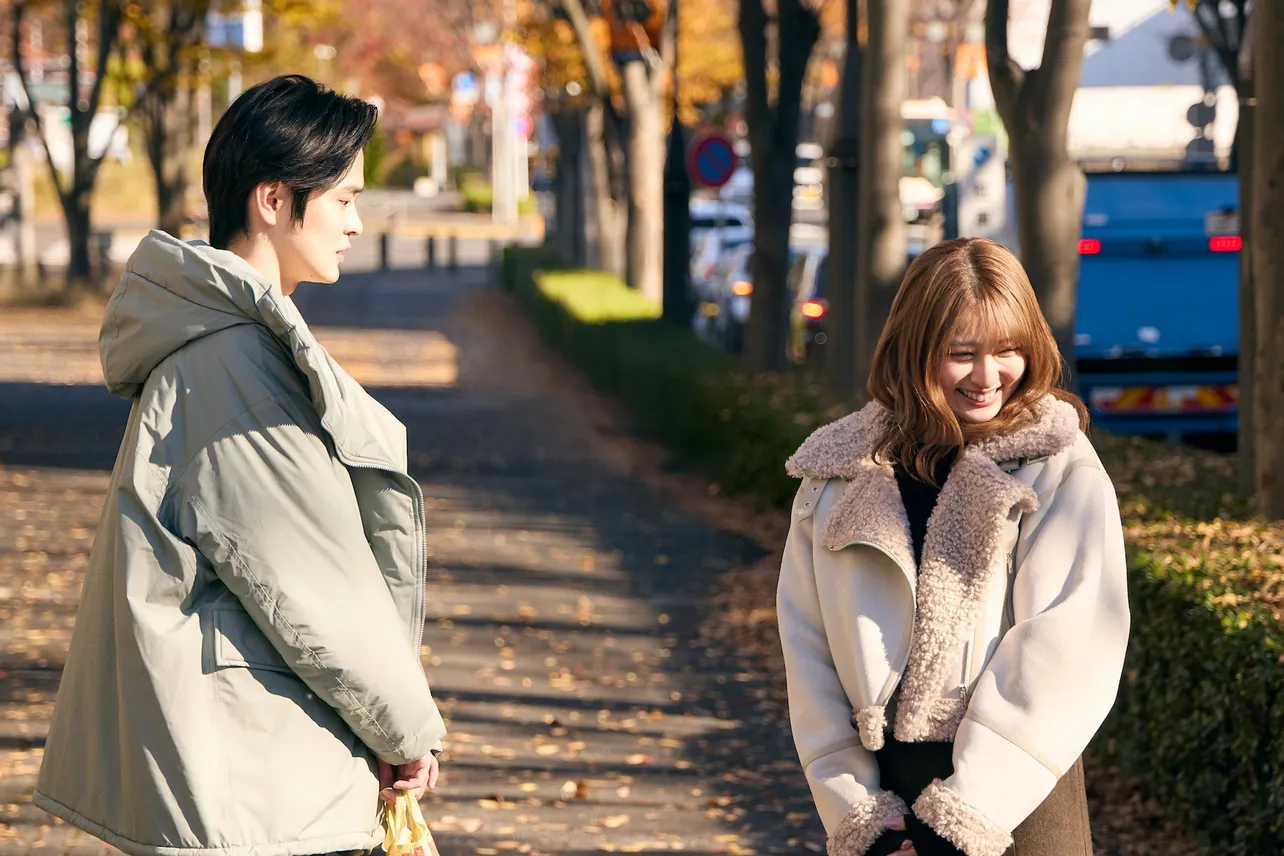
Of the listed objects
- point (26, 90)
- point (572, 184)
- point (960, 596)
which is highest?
point (26, 90)

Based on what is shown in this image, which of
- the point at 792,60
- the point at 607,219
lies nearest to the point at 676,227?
the point at 792,60

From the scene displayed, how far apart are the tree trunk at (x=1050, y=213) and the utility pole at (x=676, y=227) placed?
35.3ft

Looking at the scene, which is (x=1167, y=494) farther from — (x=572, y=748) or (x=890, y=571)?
(x=890, y=571)

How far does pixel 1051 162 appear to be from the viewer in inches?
340

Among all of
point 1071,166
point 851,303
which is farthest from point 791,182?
point 1071,166

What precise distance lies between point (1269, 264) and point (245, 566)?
198 inches

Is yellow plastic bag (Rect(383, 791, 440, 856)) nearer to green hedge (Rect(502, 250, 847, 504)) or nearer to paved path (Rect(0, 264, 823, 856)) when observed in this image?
paved path (Rect(0, 264, 823, 856))

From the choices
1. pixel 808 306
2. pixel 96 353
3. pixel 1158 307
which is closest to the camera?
pixel 1158 307

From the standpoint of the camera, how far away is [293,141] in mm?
2828

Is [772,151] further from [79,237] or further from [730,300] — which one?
[79,237]

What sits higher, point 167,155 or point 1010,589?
point 167,155

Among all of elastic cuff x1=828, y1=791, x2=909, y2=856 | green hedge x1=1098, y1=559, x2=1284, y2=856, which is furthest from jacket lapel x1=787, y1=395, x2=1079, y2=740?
green hedge x1=1098, y1=559, x2=1284, y2=856

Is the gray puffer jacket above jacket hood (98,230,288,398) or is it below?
below

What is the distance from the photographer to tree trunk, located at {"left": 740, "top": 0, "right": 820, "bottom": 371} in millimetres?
14438
